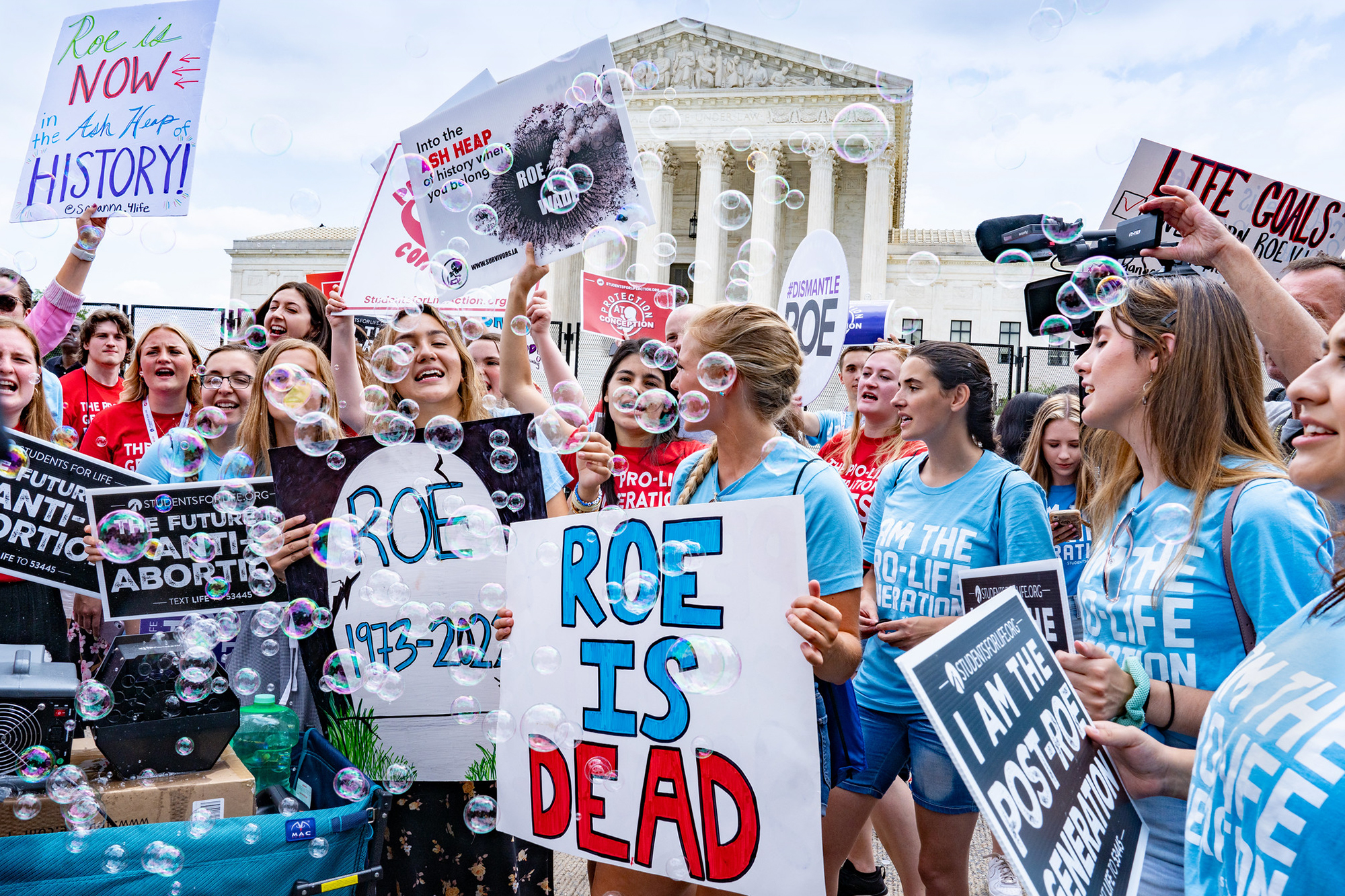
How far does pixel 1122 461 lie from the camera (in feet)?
6.65

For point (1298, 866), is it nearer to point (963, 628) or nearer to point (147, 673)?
point (963, 628)

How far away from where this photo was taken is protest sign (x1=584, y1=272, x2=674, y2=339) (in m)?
8.59

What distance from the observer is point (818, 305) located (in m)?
5.42

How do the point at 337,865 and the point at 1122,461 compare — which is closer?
the point at 337,865

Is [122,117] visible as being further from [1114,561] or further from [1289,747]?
[1289,747]

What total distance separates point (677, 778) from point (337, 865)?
74cm

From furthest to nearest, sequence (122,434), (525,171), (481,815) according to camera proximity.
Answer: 1. (122,434)
2. (525,171)
3. (481,815)

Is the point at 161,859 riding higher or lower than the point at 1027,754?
lower

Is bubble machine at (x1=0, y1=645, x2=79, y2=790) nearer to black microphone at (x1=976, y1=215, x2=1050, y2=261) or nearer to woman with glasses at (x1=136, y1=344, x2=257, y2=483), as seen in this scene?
woman with glasses at (x1=136, y1=344, x2=257, y2=483)

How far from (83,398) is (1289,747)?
208 inches

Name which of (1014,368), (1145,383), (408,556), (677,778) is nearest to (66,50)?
(408,556)

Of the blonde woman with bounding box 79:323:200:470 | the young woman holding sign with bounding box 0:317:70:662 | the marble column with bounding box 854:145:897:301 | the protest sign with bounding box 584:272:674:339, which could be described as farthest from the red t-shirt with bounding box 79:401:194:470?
the marble column with bounding box 854:145:897:301

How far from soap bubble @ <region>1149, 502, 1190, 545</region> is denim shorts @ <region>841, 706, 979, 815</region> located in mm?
975

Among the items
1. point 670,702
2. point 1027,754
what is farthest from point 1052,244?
point 1027,754
